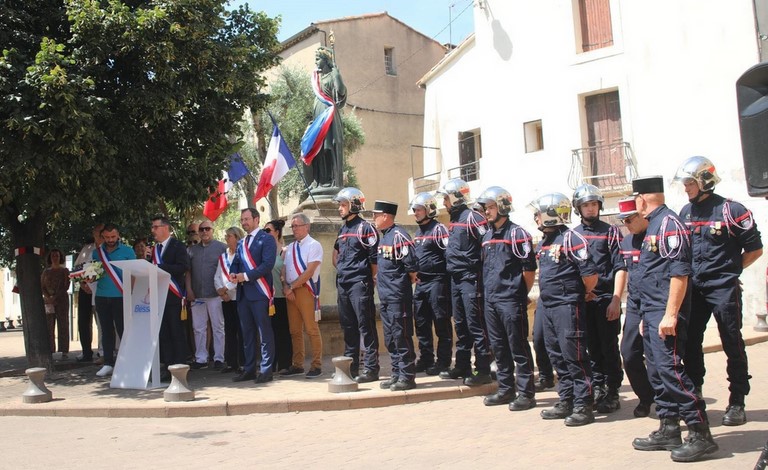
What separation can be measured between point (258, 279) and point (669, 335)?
5440 millimetres

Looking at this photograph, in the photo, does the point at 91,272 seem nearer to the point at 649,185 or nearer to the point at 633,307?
the point at 633,307

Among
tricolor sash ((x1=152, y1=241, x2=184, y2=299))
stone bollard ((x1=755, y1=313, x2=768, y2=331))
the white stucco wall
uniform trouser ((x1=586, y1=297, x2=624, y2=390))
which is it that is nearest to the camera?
uniform trouser ((x1=586, y1=297, x2=624, y2=390))

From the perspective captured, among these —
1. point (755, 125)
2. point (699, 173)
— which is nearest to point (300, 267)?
point (699, 173)

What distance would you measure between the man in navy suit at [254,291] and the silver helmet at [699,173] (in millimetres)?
5084

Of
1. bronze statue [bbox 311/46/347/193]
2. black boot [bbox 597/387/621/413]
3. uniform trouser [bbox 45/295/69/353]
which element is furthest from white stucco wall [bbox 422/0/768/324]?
uniform trouser [bbox 45/295/69/353]

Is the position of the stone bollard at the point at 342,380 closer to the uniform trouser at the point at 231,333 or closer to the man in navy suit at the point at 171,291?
the uniform trouser at the point at 231,333

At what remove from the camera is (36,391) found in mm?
9289

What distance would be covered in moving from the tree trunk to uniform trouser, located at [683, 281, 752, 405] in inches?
339

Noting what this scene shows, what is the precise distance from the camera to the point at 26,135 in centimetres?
923

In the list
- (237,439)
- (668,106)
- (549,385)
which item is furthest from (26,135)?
(668,106)

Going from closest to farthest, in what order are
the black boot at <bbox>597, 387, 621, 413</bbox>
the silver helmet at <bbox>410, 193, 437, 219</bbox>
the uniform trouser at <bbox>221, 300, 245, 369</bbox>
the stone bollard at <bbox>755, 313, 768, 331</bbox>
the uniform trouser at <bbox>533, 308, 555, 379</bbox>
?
the black boot at <bbox>597, 387, 621, 413</bbox> < the uniform trouser at <bbox>533, 308, 555, 379</bbox> < the silver helmet at <bbox>410, 193, 437, 219</bbox> < the uniform trouser at <bbox>221, 300, 245, 369</bbox> < the stone bollard at <bbox>755, 313, 768, 331</bbox>

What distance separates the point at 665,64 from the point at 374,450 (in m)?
17.6

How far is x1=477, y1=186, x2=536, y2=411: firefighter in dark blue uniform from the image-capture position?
7.95m

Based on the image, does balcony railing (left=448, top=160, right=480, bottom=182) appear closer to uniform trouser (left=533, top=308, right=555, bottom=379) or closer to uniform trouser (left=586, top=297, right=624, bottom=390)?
uniform trouser (left=533, top=308, right=555, bottom=379)
